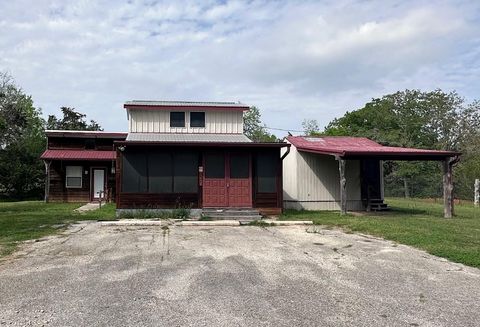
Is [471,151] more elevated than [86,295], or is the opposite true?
[471,151]

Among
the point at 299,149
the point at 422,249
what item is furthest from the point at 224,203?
the point at 422,249

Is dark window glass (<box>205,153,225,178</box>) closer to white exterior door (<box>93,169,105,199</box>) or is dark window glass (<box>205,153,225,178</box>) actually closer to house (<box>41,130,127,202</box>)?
house (<box>41,130,127,202</box>)

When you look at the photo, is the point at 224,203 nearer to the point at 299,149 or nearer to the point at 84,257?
the point at 299,149

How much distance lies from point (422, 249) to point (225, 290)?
509 centimetres

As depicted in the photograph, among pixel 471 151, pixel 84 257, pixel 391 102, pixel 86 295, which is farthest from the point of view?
pixel 391 102

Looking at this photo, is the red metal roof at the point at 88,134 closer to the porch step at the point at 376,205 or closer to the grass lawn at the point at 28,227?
the grass lawn at the point at 28,227

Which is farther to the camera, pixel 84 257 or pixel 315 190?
pixel 315 190

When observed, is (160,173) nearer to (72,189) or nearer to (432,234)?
(432,234)

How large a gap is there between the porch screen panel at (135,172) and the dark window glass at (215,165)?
7.45 ft

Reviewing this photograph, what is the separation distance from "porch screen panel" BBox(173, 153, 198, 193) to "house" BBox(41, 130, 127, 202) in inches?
368

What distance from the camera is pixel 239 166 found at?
15961 millimetres

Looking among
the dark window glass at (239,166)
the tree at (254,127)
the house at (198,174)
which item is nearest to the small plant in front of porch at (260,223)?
the house at (198,174)

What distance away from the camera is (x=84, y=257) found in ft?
25.6

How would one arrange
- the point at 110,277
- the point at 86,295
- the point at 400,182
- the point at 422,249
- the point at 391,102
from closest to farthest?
the point at 86,295
the point at 110,277
the point at 422,249
the point at 400,182
the point at 391,102
